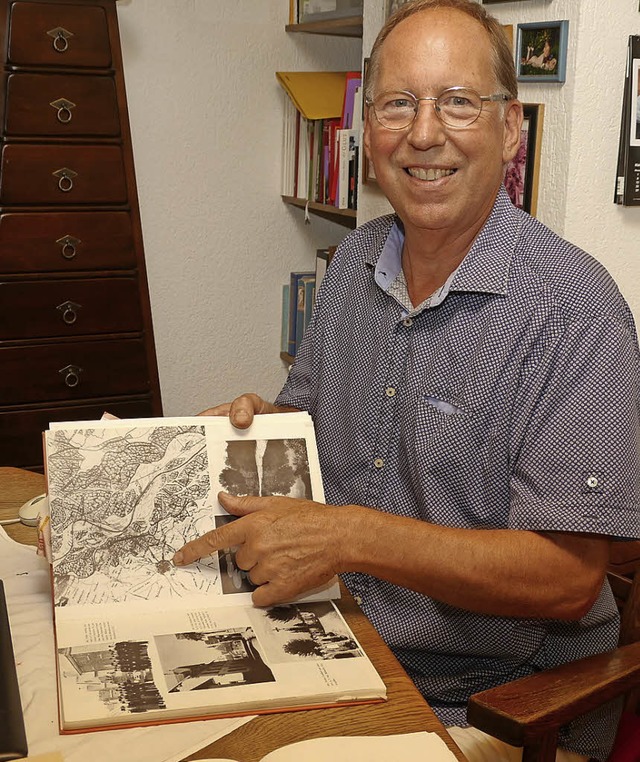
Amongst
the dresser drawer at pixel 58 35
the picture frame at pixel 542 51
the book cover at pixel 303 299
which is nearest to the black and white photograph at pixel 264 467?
the picture frame at pixel 542 51

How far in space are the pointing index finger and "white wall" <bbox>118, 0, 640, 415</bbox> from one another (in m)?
2.44

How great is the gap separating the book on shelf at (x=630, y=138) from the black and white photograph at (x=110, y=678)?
120 cm

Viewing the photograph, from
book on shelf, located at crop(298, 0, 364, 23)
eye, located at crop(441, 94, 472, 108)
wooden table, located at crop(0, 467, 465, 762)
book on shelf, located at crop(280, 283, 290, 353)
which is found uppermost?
book on shelf, located at crop(298, 0, 364, 23)

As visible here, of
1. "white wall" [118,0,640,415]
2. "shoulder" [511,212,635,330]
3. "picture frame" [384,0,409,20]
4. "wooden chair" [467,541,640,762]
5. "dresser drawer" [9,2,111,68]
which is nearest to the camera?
"wooden chair" [467,541,640,762]

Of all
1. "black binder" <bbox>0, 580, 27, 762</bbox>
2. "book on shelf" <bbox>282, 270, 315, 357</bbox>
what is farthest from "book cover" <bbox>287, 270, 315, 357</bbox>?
"black binder" <bbox>0, 580, 27, 762</bbox>

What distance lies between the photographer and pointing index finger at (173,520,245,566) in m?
1.12

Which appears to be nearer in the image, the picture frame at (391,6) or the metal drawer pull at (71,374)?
the picture frame at (391,6)

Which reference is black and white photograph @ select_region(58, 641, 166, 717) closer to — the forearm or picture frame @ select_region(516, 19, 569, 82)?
the forearm

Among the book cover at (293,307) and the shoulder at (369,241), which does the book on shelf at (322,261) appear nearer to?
the book cover at (293,307)

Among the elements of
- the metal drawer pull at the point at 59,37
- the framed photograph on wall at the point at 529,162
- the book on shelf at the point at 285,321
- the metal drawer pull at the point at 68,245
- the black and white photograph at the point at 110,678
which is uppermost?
the metal drawer pull at the point at 59,37

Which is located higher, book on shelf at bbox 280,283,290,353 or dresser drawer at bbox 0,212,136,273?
dresser drawer at bbox 0,212,136,273

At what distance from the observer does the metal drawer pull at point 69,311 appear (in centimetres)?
296

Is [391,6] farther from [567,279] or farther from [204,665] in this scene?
[204,665]

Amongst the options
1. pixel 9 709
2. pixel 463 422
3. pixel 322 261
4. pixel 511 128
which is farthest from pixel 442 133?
pixel 322 261
